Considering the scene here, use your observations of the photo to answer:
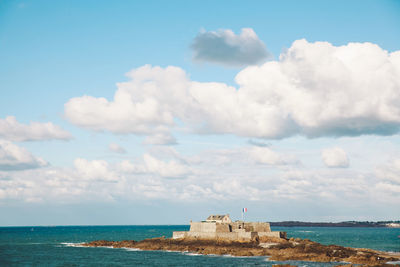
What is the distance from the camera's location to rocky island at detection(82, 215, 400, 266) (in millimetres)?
80688

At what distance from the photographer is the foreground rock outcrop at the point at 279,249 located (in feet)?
258

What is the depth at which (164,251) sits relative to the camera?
102 metres

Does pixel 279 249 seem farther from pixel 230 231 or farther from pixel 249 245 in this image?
pixel 230 231

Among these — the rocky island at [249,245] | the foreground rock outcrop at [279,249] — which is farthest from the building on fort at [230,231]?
the foreground rock outcrop at [279,249]

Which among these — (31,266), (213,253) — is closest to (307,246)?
(213,253)

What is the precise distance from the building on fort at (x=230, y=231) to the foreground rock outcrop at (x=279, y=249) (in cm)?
184

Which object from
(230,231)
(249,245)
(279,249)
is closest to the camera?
(279,249)

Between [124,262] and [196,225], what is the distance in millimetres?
29690

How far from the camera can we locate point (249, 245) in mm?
96938

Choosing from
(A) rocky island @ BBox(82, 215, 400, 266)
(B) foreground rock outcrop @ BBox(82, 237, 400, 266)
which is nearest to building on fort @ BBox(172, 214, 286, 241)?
(A) rocky island @ BBox(82, 215, 400, 266)

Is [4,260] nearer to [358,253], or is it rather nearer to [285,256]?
[285,256]

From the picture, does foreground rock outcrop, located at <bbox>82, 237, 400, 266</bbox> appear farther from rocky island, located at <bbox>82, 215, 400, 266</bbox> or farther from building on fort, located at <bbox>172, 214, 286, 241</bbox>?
building on fort, located at <bbox>172, 214, 286, 241</bbox>

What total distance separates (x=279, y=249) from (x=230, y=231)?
17383mm

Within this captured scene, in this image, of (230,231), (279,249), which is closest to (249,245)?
(279,249)
